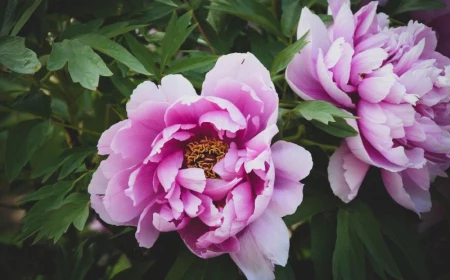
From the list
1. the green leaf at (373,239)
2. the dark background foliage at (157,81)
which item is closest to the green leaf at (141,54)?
the dark background foliage at (157,81)

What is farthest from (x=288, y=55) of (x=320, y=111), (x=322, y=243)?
(x=322, y=243)

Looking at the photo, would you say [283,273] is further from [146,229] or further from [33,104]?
[33,104]

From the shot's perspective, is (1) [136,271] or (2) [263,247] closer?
(2) [263,247]

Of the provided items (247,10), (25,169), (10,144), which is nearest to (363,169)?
(247,10)

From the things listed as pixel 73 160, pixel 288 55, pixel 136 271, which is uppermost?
pixel 288 55

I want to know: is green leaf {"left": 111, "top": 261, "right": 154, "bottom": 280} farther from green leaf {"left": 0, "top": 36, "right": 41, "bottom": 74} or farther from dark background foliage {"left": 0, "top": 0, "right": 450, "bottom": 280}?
green leaf {"left": 0, "top": 36, "right": 41, "bottom": 74}

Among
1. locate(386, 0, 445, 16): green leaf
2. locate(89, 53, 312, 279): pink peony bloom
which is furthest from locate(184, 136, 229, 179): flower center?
locate(386, 0, 445, 16): green leaf

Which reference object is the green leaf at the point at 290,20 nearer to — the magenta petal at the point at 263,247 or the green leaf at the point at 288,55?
the green leaf at the point at 288,55
